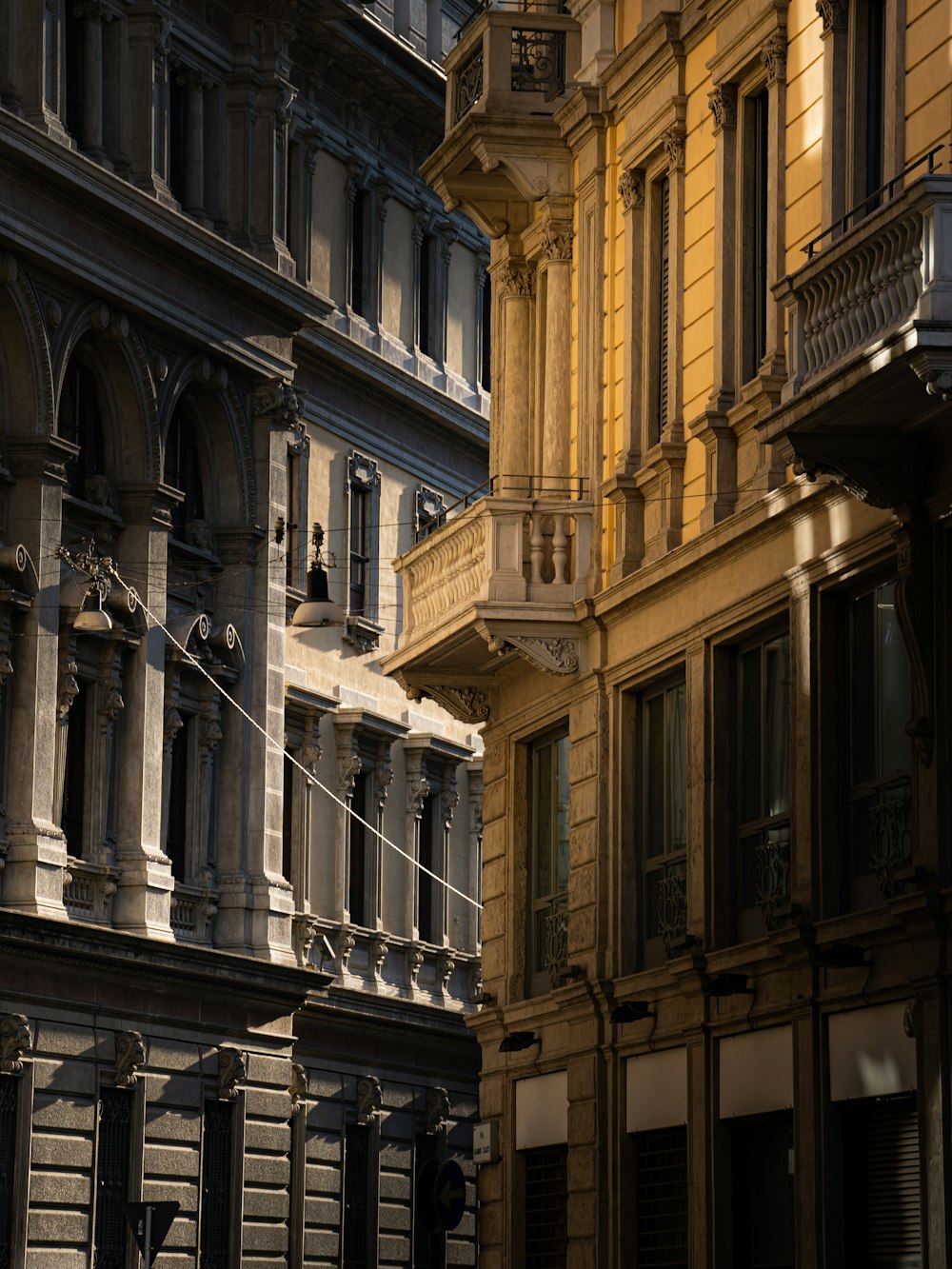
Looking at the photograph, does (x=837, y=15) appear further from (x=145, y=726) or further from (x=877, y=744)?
(x=145, y=726)

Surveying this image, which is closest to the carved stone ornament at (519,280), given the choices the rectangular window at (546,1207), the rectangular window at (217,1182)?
the rectangular window at (546,1207)

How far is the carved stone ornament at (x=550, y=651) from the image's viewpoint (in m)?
26.0

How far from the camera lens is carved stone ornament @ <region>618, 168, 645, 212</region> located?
26.2 meters

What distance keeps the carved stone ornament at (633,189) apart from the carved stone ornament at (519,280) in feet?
9.68

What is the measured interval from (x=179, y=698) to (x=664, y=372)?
742 inches

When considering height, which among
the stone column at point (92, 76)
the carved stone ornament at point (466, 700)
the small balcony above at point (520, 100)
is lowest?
the carved stone ornament at point (466, 700)

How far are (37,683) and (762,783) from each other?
1830 centimetres

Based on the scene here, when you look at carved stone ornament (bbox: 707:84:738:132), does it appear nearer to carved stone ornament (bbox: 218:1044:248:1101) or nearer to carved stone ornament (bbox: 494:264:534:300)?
carved stone ornament (bbox: 494:264:534:300)

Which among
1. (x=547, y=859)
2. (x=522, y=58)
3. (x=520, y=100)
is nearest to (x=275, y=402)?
(x=522, y=58)

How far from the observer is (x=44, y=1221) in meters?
38.2

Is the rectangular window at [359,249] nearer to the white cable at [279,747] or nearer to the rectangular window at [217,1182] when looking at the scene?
the white cable at [279,747]

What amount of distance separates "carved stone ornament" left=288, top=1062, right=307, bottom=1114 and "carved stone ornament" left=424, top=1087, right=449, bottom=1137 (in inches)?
169

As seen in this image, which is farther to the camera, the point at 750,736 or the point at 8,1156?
the point at 8,1156

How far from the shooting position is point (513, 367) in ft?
94.8
